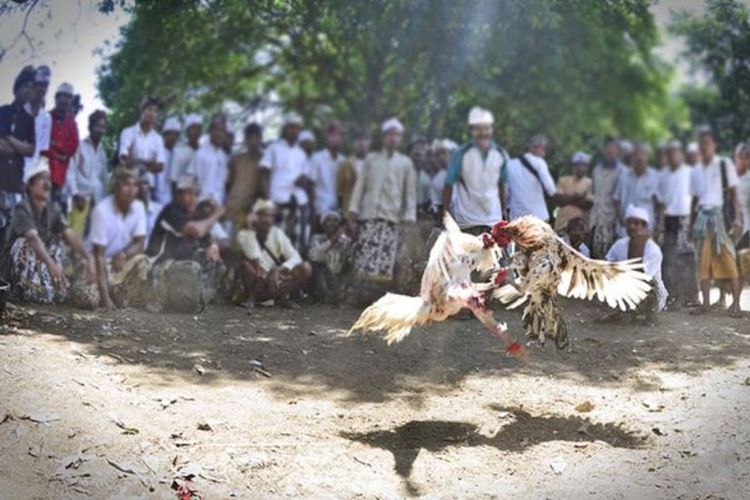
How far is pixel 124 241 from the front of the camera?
7766 mm

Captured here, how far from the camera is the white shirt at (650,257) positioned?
691 cm

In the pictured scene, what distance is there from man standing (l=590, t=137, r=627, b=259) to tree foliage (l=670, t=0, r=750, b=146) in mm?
1285

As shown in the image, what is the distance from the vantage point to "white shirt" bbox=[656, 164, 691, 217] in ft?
27.9

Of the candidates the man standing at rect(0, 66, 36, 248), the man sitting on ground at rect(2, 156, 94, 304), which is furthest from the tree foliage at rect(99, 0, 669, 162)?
the man sitting on ground at rect(2, 156, 94, 304)

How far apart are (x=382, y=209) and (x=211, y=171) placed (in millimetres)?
1935

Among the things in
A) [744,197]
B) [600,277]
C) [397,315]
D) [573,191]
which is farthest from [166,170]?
[744,197]

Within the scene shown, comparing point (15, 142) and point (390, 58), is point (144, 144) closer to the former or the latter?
point (15, 142)

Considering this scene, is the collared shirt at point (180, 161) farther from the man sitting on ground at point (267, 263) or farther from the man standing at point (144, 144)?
the man sitting on ground at point (267, 263)

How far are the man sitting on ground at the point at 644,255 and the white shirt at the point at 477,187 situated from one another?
1068 mm

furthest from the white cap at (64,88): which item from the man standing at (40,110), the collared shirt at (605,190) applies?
the collared shirt at (605,190)

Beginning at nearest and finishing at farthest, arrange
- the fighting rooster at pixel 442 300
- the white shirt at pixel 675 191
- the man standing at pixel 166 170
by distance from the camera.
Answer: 1. the fighting rooster at pixel 442 300
2. the white shirt at pixel 675 191
3. the man standing at pixel 166 170

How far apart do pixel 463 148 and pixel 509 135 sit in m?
3.51

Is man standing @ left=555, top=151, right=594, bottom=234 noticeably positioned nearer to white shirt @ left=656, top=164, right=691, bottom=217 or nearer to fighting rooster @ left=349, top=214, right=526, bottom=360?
white shirt @ left=656, top=164, right=691, bottom=217

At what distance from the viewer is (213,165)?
9.15 meters
